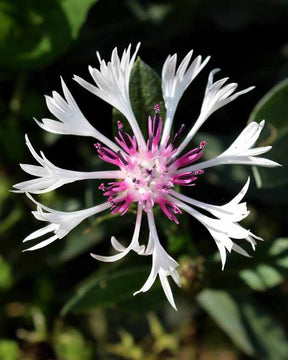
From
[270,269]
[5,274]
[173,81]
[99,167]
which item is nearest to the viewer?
[173,81]

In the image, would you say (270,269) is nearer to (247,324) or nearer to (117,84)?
(247,324)

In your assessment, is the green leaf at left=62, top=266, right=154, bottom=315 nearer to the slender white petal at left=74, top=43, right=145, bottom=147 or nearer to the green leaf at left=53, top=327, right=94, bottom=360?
the slender white petal at left=74, top=43, right=145, bottom=147

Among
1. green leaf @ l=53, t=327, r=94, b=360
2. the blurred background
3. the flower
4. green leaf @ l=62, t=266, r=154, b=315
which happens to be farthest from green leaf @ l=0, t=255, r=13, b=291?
the flower

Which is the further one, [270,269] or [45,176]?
[270,269]

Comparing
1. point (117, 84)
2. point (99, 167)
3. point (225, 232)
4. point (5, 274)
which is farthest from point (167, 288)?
point (5, 274)

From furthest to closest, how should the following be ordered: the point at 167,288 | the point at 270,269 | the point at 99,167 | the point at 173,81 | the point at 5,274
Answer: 1. the point at 5,274
2. the point at 99,167
3. the point at 270,269
4. the point at 173,81
5. the point at 167,288

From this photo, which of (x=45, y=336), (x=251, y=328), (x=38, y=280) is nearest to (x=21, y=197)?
(x=38, y=280)

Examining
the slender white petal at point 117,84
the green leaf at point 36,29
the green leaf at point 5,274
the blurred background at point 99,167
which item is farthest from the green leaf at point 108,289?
the green leaf at point 36,29
